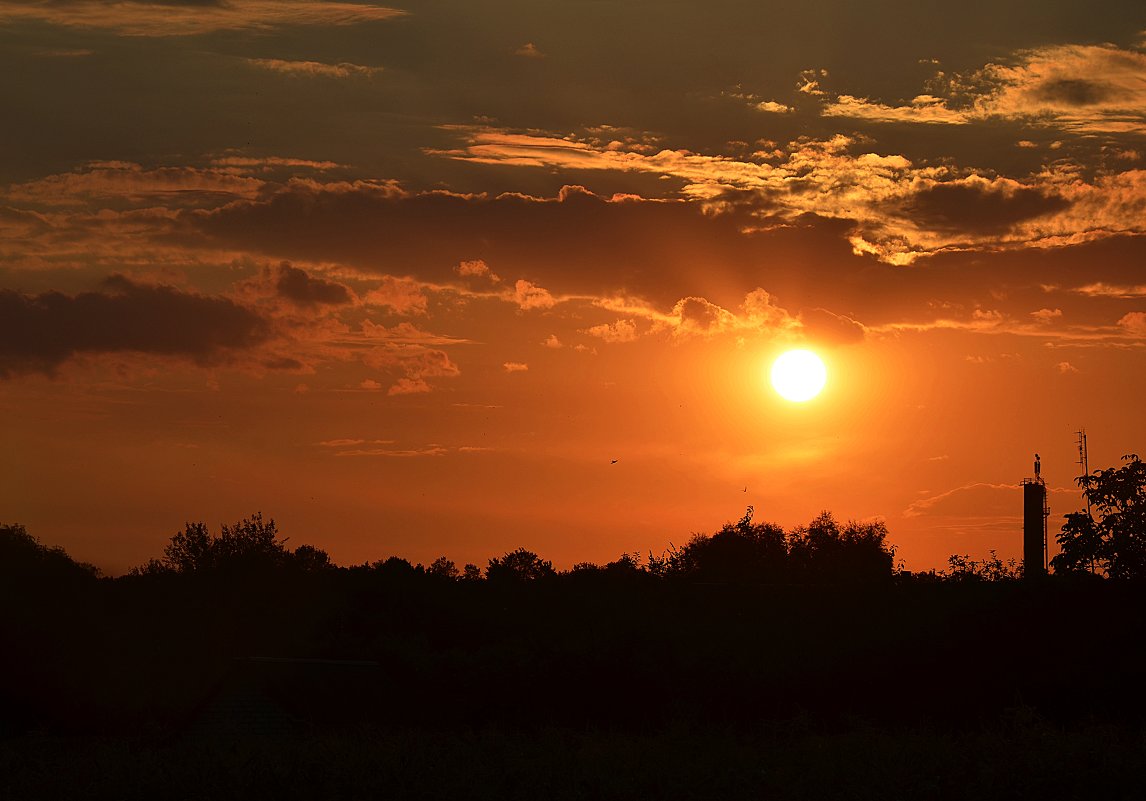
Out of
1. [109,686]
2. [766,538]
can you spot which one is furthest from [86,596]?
[766,538]

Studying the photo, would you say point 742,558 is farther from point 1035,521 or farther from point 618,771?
point 618,771

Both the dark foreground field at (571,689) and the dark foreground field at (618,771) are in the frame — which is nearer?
the dark foreground field at (618,771)

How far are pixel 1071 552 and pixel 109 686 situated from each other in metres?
41.2

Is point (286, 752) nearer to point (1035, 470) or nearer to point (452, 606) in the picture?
point (452, 606)

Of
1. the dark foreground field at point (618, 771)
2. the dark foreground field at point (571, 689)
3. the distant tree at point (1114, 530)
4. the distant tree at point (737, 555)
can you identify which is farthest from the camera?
the distant tree at point (737, 555)

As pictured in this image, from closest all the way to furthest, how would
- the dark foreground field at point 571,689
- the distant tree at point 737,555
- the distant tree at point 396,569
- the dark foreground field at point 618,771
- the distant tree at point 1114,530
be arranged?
the dark foreground field at point 618,771 → the dark foreground field at point 571,689 → the distant tree at point 1114,530 → the distant tree at point 396,569 → the distant tree at point 737,555

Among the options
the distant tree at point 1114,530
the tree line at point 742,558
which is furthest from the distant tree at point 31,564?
the distant tree at point 1114,530

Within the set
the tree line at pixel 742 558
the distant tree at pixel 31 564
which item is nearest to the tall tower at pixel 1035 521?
the tree line at pixel 742 558

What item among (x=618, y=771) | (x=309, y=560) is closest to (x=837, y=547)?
(x=309, y=560)

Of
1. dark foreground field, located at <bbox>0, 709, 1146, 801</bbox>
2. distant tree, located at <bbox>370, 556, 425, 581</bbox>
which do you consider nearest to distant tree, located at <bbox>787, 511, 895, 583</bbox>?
distant tree, located at <bbox>370, 556, 425, 581</bbox>

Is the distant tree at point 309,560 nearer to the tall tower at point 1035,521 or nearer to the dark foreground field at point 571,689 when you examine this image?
the dark foreground field at point 571,689

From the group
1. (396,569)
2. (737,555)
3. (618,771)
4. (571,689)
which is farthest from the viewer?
(737,555)

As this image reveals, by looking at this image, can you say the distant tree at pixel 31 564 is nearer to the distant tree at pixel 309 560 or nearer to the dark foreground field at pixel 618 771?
the distant tree at pixel 309 560

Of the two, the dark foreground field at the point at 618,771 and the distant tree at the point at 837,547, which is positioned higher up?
the distant tree at the point at 837,547
